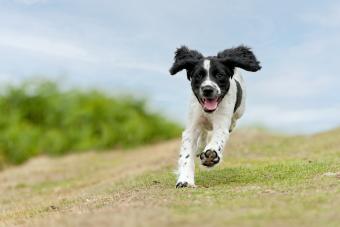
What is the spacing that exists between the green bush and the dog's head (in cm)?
1835

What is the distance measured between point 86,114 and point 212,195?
22047mm

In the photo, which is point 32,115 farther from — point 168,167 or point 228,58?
point 228,58

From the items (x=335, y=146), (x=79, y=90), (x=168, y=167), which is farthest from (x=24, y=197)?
(x=79, y=90)

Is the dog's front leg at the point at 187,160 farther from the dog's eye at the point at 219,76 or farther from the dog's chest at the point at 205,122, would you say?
the dog's eye at the point at 219,76

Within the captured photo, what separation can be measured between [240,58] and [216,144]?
67.1 inches

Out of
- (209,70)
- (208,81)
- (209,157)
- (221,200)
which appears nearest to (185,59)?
(209,70)

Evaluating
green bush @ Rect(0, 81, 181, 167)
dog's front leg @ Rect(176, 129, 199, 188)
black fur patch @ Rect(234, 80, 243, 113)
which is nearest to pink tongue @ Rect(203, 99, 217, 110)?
dog's front leg @ Rect(176, 129, 199, 188)

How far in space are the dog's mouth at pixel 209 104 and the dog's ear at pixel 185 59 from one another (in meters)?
0.62

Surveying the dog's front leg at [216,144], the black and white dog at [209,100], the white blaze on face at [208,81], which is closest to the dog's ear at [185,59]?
the black and white dog at [209,100]

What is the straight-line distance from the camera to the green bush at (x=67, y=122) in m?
29.2

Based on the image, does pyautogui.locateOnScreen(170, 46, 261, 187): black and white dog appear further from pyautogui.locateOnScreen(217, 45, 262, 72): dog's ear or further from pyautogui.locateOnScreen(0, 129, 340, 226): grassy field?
pyautogui.locateOnScreen(0, 129, 340, 226): grassy field

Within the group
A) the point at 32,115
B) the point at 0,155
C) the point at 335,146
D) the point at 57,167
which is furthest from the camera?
the point at 32,115

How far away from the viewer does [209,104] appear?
1059 centimetres

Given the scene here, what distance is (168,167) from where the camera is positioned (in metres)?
17.4
